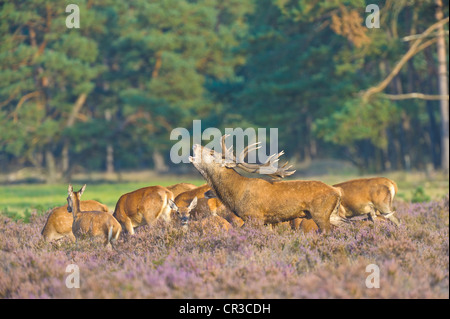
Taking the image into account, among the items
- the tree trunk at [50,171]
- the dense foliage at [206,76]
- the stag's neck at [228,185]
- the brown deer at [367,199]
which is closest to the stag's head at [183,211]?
the stag's neck at [228,185]

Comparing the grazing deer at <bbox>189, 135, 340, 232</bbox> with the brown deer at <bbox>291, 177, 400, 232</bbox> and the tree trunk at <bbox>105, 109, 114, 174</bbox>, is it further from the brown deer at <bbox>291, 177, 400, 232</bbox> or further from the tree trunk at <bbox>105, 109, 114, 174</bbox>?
the tree trunk at <bbox>105, 109, 114, 174</bbox>

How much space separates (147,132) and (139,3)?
34.9ft

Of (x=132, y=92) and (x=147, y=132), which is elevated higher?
(x=132, y=92)

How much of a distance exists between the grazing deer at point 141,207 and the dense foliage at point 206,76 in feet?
59.9

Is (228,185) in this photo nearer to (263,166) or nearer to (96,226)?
(263,166)

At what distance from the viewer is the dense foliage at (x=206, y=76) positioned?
112ft

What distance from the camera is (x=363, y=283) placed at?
24.3ft

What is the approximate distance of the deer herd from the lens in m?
9.84

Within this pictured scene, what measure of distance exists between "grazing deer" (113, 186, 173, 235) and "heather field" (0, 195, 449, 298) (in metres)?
0.83

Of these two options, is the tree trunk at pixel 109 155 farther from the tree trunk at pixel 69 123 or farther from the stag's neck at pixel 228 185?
the stag's neck at pixel 228 185

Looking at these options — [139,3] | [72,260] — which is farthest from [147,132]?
[72,260]

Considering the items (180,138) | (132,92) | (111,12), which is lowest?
(180,138)
